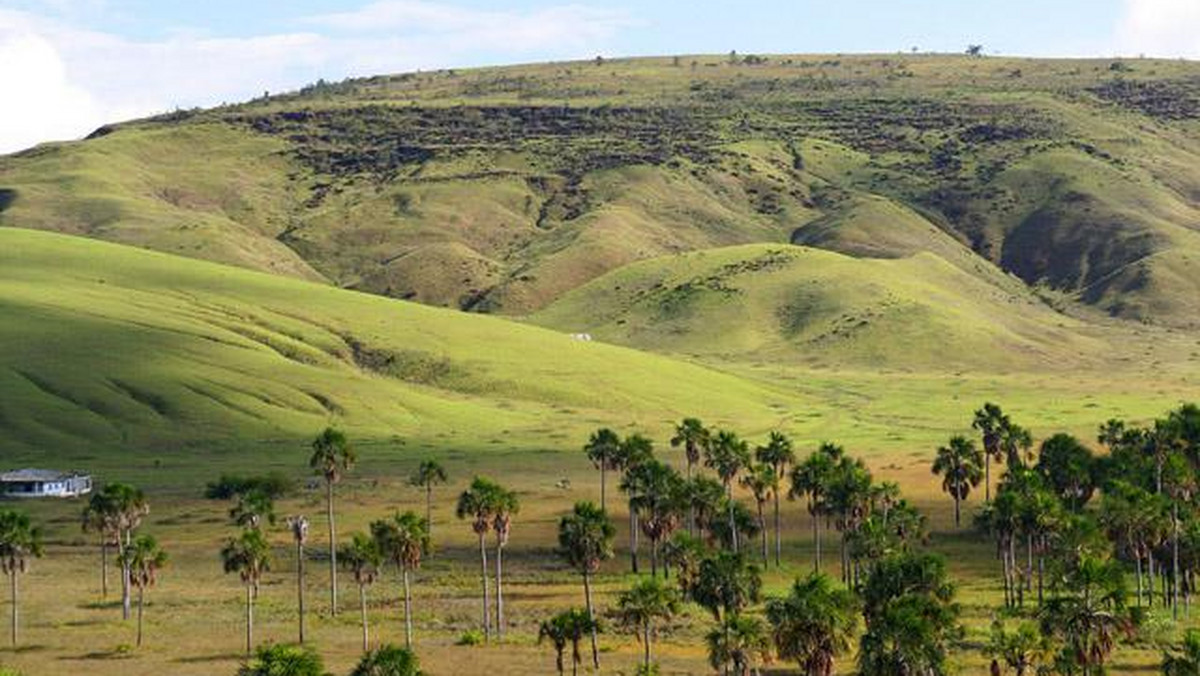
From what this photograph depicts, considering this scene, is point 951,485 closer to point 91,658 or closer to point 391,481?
point 391,481

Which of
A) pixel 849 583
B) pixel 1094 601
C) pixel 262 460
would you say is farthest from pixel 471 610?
pixel 262 460

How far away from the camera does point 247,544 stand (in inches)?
3669

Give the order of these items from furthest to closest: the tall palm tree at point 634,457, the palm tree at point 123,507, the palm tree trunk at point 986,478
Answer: the palm tree trunk at point 986,478 < the tall palm tree at point 634,457 < the palm tree at point 123,507

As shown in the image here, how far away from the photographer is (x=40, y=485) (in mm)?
157500

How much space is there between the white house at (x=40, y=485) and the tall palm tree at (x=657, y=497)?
69760 mm

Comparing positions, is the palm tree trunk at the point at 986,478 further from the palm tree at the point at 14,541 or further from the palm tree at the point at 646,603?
the palm tree at the point at 14,541

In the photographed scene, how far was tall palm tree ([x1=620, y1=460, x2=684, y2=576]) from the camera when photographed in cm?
11288

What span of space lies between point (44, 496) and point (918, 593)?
371 feet

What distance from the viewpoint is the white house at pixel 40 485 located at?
6191 inches

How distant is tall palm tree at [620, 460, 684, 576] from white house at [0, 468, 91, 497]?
6976 centimetres

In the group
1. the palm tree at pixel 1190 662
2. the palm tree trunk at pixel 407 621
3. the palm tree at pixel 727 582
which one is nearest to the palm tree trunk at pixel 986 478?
the palm tree trunk at pixel 407 621

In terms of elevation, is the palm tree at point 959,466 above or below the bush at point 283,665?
above

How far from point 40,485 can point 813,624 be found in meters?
117

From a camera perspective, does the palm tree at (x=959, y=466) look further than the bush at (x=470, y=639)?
Yes
